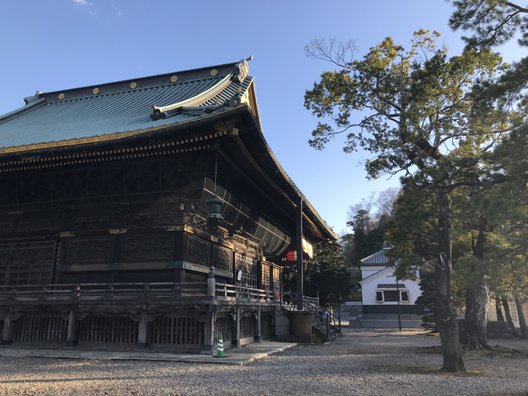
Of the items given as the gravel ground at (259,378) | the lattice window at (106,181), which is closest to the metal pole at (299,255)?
the gravel ground at (259,378)

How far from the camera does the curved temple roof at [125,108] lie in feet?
47.8

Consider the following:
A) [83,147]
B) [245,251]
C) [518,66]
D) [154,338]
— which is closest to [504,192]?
[518,66]

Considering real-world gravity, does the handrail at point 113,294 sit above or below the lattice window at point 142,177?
below

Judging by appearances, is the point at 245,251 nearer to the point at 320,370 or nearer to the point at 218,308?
the point at 218,308

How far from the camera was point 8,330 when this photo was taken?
44.0ft

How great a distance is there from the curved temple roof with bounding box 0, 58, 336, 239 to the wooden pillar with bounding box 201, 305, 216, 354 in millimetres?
5495

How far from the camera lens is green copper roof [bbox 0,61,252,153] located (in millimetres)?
16375

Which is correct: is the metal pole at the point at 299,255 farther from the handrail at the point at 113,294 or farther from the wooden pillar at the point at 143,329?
the wooden pillar at the point at 143,329

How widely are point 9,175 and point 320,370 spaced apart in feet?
42.0

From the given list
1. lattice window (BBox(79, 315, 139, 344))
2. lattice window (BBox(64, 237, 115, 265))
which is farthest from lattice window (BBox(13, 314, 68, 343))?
lattice window (BBox(64, 237, 115, 265))

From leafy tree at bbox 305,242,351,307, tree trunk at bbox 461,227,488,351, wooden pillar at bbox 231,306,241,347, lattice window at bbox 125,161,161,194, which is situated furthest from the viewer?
leafy tree at bbox 305,242,351,307

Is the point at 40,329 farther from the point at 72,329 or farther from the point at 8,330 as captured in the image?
the point at 72,329

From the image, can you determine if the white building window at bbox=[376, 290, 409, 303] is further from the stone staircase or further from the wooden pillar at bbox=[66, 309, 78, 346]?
the wooden pillar at bbox=[66, 309, 78, 346]

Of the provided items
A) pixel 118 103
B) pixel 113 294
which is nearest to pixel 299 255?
pixel 113 294
